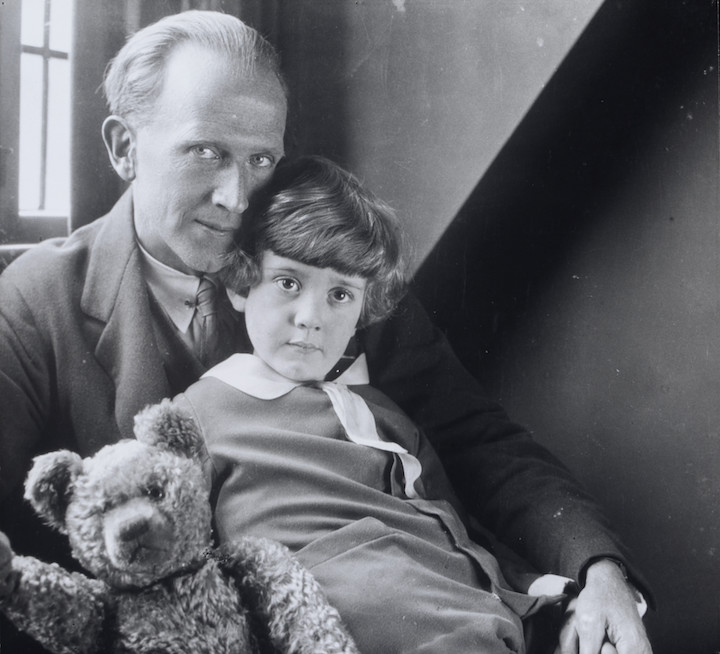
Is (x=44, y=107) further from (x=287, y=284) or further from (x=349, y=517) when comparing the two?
(x=349, y=517)

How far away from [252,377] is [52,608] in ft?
1.50

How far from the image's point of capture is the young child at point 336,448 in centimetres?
111

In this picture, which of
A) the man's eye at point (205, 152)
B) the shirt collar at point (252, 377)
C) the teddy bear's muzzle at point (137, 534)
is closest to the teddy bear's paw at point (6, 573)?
the teddy bear's muzzle at point (137, 534)

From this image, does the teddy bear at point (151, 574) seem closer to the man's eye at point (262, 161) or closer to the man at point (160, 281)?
the man at point (160, 281)

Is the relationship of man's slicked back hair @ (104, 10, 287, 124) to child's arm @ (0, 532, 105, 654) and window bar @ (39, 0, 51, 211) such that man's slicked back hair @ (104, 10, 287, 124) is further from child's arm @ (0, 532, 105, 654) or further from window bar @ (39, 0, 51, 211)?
child's arm @ (0, 532, 105, 654)

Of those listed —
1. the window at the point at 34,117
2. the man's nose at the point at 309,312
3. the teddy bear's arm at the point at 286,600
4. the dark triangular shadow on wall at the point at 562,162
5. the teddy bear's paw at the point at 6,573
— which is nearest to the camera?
the teddy bear's paw at the point at 6,573

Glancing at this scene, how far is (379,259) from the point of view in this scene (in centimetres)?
134

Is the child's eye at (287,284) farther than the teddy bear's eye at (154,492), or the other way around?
the child's eye at (287,284)

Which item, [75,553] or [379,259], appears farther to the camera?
[379,259]

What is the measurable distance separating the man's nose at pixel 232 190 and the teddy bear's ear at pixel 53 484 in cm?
48

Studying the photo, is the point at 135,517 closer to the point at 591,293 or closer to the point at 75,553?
the point at 75,553

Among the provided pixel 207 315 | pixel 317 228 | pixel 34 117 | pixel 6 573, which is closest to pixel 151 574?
pixel 6 573

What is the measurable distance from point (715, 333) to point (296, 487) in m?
0.94

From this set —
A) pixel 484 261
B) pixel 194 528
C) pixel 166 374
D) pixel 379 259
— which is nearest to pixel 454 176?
pixel 484 261
